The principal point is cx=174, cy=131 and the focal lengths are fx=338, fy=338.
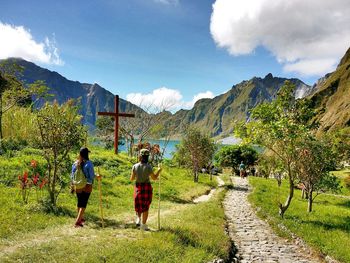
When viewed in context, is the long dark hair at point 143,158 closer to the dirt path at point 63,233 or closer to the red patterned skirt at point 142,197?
the red patterned skirt at point 142,197

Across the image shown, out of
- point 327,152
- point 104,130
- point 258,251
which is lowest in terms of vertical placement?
point 258,251

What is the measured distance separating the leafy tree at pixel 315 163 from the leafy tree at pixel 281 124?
5.32 ft

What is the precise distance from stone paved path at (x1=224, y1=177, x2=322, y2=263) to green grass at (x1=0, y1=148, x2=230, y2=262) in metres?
0.80

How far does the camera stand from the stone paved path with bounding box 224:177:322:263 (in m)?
12.4

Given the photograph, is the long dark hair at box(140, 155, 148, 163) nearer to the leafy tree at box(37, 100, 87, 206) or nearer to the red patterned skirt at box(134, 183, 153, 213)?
the red patterned skirt at box(134, 183, 153, 213)

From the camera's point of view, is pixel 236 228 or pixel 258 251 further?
pixel 236 228

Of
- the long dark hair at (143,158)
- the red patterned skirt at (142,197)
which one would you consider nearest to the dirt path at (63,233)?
the red patterned skirt at (142,197)

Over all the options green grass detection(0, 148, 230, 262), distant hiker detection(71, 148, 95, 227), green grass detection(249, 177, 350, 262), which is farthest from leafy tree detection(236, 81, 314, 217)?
distant hiker detection(71, 148, 95, 227)

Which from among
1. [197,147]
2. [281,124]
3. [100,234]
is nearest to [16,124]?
[197,147]

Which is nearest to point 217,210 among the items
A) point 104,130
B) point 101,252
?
point 101,252

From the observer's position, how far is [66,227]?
492 inches

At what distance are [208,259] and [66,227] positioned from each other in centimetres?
538

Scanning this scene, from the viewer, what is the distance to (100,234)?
11.8 m

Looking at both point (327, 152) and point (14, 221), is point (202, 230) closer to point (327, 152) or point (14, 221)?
point (14, 221)
